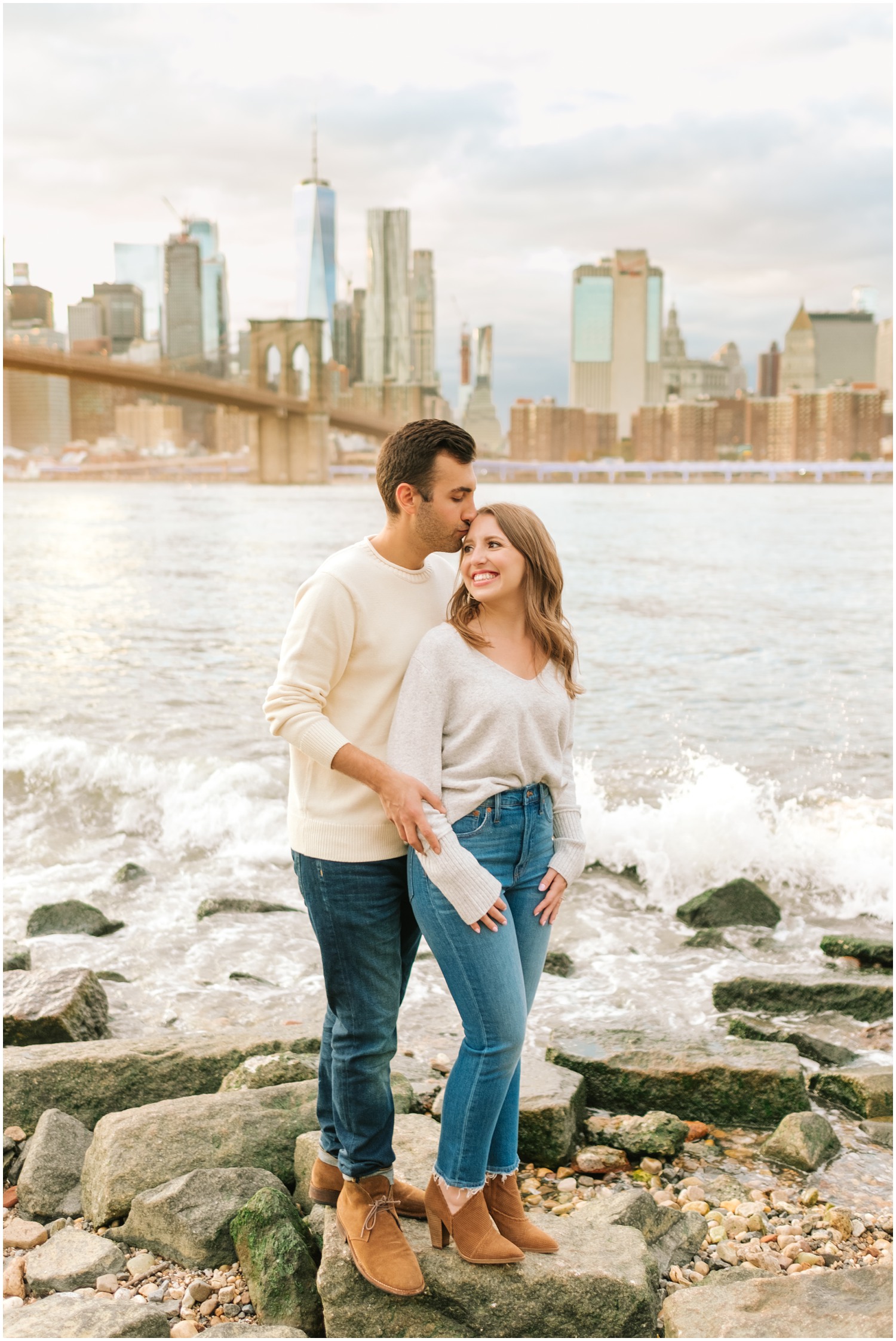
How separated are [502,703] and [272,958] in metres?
2.80

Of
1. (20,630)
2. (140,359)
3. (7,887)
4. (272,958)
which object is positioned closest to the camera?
(272,958)

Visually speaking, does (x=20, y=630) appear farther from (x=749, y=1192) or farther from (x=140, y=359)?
(x=140, y=359)

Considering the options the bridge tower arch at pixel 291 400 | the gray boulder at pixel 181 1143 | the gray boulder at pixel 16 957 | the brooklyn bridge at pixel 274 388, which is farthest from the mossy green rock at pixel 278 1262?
the bridge tower arch at pixel 291 400

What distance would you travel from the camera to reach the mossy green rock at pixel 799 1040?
3.41m

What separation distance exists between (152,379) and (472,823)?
30910mm

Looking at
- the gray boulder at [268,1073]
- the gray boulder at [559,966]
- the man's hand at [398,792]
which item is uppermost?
the man's hand at [398,792]

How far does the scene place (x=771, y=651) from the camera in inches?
584

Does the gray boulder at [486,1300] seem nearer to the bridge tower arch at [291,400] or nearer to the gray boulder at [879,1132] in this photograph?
the gray boulder at [879,1132]

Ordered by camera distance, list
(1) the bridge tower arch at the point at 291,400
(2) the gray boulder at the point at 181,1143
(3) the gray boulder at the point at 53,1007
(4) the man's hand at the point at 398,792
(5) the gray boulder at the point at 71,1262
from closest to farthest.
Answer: (4) the man's hand at the point at 398,792
(5) the gray boulder at the point at 71,1262
(2) the gray boulder at the point at 181,1143
(3) the gray boulder at the point at 53,1007
(1) the bridge tower arch at the point at 291,400

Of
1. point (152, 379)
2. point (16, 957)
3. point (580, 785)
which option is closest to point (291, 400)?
point (152, 379)

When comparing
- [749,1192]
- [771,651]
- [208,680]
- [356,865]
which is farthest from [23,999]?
[771,651]

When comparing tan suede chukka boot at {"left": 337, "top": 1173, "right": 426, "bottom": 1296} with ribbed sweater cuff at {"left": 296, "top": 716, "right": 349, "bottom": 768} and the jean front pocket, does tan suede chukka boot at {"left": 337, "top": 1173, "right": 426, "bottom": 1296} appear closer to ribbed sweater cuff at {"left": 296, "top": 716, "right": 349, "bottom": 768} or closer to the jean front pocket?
Answer: the jean front pocket

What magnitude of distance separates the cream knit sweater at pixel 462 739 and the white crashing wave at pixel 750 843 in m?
3.65

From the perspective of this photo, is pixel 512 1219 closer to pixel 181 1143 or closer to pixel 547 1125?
pixel 547 1125
